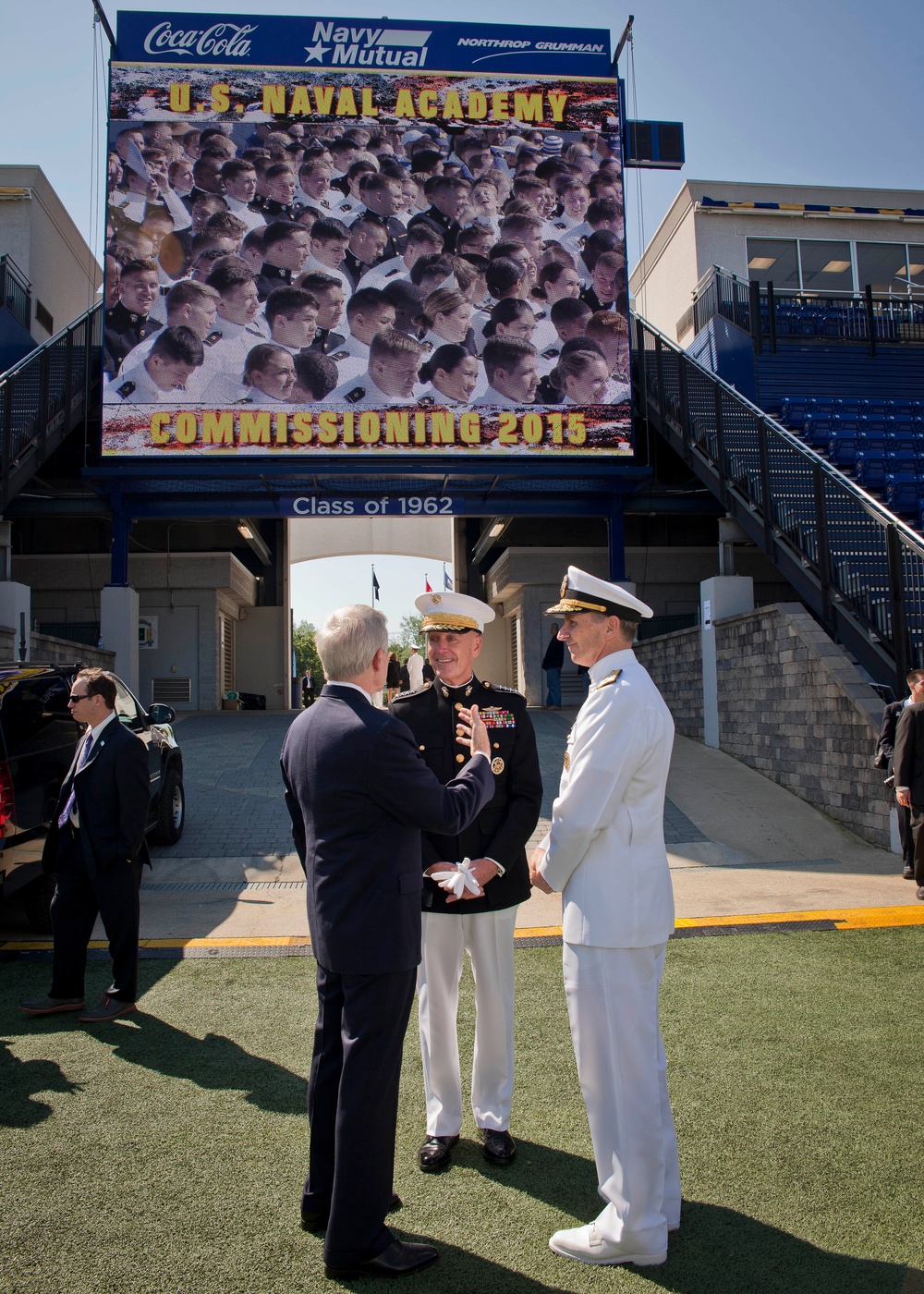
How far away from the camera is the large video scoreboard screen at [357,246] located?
14961mm

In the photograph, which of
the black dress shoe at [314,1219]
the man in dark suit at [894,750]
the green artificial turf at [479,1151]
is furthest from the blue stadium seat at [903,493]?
the black dress shoe at [314,1219]

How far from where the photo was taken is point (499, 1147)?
10.8 feet

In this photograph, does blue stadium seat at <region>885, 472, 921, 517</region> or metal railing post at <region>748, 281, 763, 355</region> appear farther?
metal railing post at <region>748, 281, 763, 355</region>

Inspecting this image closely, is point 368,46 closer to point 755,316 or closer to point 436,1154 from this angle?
point 755,316

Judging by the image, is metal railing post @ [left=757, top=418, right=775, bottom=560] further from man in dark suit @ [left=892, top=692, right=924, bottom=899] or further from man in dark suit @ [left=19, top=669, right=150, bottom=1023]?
man in dark suit @ [left=19, top=669, right=150, bottom=1023]

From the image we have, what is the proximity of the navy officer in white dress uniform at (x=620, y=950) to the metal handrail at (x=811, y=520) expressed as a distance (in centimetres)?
750

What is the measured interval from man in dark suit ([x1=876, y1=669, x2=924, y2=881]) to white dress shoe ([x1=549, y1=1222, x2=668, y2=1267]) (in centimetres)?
564

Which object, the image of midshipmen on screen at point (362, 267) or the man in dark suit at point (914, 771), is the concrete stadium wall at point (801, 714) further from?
the image of midshipmen on screen at point (362, 267)

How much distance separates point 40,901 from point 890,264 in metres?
24.5

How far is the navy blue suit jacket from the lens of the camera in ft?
8.84

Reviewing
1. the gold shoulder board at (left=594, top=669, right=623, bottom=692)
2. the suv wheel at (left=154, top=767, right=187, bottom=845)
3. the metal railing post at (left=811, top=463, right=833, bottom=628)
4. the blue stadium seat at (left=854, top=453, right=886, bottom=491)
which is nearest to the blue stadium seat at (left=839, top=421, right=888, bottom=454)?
the blue stadium seat at (left=854, top=453, right=886, bottom=491)

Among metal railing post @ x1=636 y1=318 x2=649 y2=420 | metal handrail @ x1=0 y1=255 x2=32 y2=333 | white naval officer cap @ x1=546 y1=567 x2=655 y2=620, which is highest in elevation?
metal handrail @ x1=0 y1=255 x2=32 y2=333

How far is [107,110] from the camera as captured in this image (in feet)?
50.4

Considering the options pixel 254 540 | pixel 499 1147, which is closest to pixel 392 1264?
pixel 499 1147
